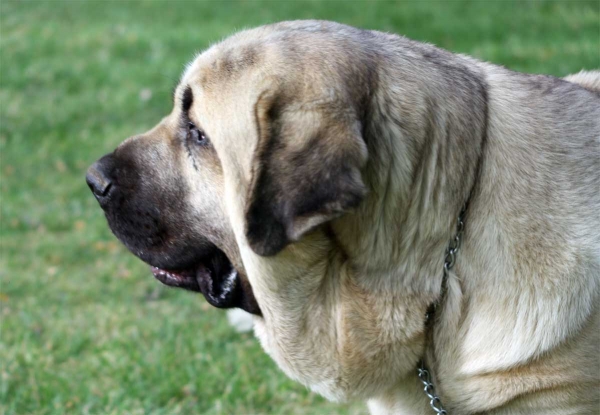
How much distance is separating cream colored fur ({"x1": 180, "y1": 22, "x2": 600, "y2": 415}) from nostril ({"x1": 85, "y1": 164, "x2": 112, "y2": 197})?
570 mm

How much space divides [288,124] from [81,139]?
23.6 ft

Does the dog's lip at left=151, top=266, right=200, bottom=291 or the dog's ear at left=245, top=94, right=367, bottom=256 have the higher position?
the dog's ear at left=245, top=94, right=367, bottom=256

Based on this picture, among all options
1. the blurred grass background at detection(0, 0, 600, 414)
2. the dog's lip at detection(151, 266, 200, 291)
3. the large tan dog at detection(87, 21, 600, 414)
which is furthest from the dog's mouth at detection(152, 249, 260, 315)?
the blurred grass background at detection(0, 0, 600, 414)

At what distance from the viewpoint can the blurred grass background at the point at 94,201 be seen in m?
4.75

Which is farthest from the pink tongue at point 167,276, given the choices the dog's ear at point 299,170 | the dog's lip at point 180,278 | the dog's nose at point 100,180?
the dog's ear at point 299,170

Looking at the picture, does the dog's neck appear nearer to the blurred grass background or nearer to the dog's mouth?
the dog's mouth

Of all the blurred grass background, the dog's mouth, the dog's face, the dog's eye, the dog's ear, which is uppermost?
the dog's ear

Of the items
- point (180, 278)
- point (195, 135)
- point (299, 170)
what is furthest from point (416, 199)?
point (180, 278)

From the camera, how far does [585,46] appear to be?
9398 millimetres

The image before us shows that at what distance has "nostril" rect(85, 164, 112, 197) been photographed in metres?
3.44

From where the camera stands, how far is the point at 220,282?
3.39 m

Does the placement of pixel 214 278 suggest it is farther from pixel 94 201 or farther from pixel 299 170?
pixel 94 201

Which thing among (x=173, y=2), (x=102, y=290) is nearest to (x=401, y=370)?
(x=102, y=290)

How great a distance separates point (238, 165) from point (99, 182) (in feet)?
2.54
